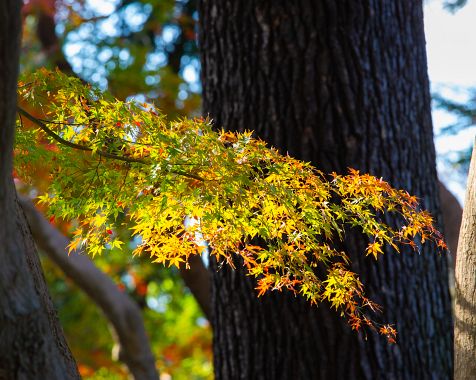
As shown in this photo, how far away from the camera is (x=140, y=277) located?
995cm

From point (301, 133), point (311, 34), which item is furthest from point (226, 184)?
point (311, 34)

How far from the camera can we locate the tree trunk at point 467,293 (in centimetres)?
268

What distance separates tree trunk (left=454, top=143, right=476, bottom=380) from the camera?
268cm

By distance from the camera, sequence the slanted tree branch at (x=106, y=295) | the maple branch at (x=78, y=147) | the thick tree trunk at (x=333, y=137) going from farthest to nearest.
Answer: the slanted tree branch at (x=106, y=295) < the thick tree trunk at (x=333, y=137) < the maple branch at (x=78, y=147)

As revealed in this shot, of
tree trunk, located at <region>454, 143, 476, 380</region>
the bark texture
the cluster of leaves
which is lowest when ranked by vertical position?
tree trunk, located at <region>454, 143, 476, 380</region>

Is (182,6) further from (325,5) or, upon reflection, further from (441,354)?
(441,354)

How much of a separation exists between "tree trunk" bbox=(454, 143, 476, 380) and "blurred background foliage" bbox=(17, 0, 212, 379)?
542cm

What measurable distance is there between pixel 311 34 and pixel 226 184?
6.10ft

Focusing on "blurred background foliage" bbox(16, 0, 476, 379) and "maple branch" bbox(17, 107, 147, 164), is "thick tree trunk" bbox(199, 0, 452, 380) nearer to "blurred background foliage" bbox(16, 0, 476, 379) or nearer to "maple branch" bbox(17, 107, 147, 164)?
"maple branch" bbox(17, 107, 147, 164)

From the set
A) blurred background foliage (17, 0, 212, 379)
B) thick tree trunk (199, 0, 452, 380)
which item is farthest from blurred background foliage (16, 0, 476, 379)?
thick tree trunk (199, 0, 452, 380)

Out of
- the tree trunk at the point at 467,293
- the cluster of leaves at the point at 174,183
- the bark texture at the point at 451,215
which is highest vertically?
the bark texture at the point at 451,215

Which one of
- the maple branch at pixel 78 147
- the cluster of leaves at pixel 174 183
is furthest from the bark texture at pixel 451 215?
the maple branch at pixel 78 147

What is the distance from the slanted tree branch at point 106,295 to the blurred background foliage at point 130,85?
1846mm

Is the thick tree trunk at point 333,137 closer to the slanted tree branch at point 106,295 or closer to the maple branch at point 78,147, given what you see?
the maple branch at point 78,147
